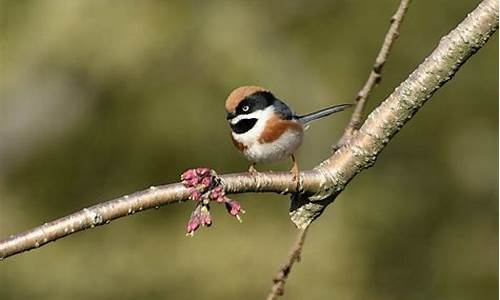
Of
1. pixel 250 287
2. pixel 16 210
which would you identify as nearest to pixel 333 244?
pixel 250 287

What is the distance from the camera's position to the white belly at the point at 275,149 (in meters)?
2.39

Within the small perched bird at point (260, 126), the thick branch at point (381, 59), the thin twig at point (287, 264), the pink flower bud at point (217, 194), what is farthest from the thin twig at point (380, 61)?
the small perched bird at point (260, 126)

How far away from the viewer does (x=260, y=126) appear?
8.03 ft

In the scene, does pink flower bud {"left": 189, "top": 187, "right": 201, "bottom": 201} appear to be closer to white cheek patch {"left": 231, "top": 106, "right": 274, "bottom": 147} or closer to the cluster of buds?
the cluster of buds

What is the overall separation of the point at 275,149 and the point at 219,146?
13.4ft

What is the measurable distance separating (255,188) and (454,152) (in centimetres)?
541

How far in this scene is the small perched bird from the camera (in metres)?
2.39

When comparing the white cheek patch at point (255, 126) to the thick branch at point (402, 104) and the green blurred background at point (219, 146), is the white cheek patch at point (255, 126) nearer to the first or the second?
the thick branch at point (402, 104)

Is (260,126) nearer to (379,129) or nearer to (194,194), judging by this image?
(379,129)

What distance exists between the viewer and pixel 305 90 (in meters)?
6.21

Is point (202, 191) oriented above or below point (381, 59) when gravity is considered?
below

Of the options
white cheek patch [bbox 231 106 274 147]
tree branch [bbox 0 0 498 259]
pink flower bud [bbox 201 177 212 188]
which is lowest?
pink flower bud [bbox 201 177 212 188]

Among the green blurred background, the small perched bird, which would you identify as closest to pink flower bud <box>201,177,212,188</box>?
the small perched bird

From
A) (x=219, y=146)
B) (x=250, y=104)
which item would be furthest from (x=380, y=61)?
(x=219, y=146)
